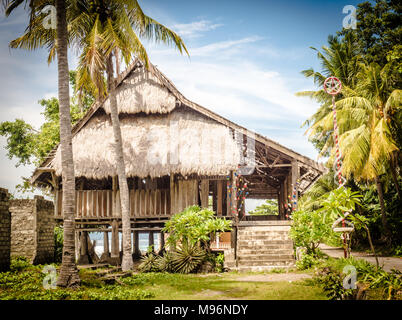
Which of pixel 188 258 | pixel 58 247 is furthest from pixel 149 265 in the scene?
pixel 58 247

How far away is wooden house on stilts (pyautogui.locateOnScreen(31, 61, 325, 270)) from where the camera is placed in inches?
500

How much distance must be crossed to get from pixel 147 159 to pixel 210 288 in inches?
236

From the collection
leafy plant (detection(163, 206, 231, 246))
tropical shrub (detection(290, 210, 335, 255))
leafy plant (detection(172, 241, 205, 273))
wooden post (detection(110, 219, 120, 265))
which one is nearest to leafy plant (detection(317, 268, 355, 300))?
tropical shrub (detection(290, 210, 335, 255))

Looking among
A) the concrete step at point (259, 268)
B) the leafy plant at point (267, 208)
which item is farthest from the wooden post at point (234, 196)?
the leafy plant at point (267, 208)

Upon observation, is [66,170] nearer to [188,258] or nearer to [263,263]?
[188,258]

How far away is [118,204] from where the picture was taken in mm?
13492

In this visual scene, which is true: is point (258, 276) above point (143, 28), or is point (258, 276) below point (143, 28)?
below

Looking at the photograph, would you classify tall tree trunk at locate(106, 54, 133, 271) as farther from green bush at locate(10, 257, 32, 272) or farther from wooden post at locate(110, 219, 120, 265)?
green bush at locate(10, 257, 32, 272)

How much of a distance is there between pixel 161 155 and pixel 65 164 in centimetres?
511

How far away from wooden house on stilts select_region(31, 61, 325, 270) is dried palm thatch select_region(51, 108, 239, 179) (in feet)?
0.11

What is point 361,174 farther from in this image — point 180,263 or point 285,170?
point 180,263

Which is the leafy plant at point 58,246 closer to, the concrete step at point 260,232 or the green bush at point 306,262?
the concrete step at point 260,232
